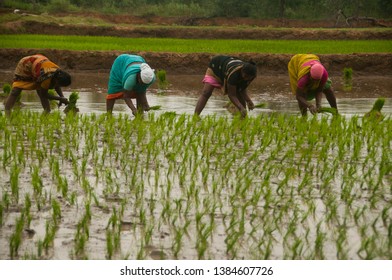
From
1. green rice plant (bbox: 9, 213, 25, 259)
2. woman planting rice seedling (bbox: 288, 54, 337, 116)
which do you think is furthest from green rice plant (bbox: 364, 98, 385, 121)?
green rice plant (bbox: 9, 213, 25, 259)

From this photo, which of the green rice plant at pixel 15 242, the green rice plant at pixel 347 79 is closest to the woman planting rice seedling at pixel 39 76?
the green rice plant at pixel 15 242

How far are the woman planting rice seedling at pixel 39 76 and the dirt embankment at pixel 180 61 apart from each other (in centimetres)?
642

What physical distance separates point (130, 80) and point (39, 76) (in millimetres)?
937

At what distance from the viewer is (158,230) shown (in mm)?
3283

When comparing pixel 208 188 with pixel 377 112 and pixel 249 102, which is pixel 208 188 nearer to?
pixel 249 102

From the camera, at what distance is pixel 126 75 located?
21.5 feet

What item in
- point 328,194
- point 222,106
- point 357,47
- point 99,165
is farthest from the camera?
point 357,47

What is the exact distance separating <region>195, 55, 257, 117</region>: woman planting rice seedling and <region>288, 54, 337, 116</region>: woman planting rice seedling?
54 centimetres

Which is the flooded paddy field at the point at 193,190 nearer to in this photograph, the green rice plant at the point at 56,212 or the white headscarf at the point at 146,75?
the green rice plant at the point at 56,212

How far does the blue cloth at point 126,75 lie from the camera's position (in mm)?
6527

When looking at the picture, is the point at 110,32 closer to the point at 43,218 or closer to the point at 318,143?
the point at 318,143

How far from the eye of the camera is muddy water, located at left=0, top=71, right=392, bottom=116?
852 centimetres

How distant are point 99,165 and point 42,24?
56.8 feet

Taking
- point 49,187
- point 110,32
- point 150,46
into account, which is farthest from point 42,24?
point 49,187
